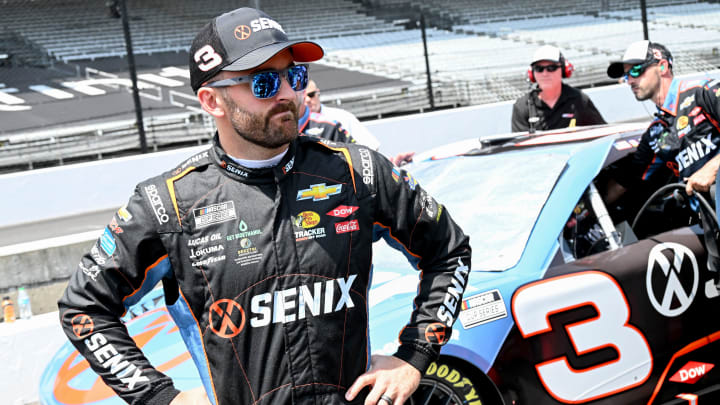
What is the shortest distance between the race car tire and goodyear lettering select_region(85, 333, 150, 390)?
1346mm

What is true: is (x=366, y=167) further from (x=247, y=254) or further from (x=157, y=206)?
(x=157, y=206)

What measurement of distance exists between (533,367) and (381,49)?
690 inches

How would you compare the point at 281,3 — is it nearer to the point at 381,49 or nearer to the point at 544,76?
the point at 381,49

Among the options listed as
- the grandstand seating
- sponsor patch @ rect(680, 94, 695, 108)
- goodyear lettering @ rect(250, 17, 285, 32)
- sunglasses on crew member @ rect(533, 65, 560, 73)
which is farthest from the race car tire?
the grandstand seating

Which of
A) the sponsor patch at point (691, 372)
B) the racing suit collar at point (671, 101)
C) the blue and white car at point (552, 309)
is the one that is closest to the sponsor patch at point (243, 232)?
the blue and white car at point (552, 309)

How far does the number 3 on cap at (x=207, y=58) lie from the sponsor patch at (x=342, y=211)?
0.45 metres

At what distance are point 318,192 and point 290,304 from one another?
287 mm

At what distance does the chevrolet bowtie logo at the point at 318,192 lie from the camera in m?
1.93

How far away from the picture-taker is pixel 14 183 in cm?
937

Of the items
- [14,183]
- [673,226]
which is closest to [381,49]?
[14,183]

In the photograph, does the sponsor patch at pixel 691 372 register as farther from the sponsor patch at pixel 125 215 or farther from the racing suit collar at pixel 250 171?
the sponsor patch at pixel 125 215

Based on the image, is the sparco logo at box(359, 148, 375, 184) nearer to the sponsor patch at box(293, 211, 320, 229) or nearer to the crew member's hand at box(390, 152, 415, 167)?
the sponsor patch at box(293, 211, 320, 229)

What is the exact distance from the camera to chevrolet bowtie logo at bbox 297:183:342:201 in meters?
1.93

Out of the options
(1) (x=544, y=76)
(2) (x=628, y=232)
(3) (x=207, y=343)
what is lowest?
(2) (x=628, y=232)
